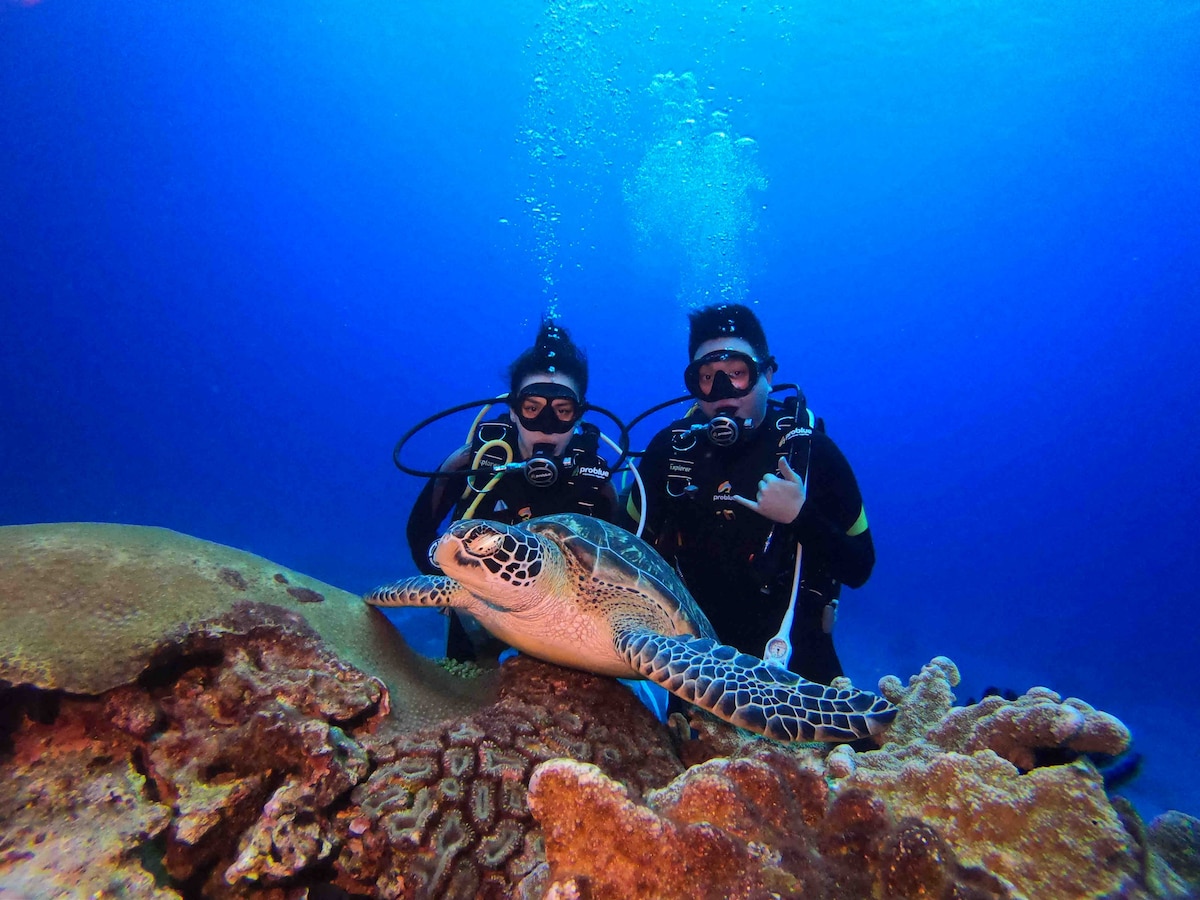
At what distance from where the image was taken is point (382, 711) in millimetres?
2137

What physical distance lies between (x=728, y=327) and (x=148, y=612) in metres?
4.17

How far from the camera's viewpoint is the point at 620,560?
308cm

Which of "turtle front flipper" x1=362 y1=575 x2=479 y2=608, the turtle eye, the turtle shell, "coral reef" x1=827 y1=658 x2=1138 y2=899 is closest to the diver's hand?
the turtle shell

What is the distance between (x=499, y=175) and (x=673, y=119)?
97.2 ft

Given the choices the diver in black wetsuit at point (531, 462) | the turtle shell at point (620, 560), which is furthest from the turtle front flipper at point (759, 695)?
the diver in black wetsuit at point (531, 462)

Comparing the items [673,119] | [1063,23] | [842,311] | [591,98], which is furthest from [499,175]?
[1063,23]

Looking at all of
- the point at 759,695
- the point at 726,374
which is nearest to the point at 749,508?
the point at 726,374

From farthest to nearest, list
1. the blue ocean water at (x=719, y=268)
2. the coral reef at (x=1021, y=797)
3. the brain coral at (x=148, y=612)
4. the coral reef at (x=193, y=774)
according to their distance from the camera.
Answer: the blue ocean water at (x=719, y=268) < the brain coral at (x=148, y=612) < the coral reef at (x=193, y=774) < the coral reef at (x=1021, y=797)

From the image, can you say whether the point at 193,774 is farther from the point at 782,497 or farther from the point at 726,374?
the point at 726,374

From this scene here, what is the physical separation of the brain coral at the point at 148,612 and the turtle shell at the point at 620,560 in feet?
3.14

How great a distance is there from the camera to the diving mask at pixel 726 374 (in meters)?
4.08

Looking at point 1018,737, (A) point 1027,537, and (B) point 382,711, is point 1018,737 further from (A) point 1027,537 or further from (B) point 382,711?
(A) point 1027,537

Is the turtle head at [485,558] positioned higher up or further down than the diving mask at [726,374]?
further down

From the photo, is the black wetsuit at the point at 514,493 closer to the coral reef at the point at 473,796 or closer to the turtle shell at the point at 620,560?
the turtle shell at the point at 620,560
